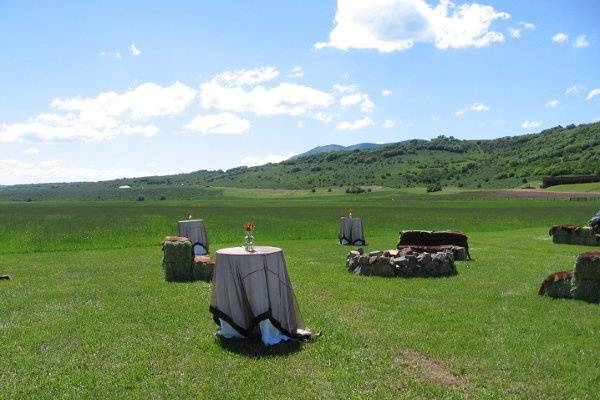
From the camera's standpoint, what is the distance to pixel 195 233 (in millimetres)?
26422

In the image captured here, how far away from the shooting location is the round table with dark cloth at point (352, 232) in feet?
103

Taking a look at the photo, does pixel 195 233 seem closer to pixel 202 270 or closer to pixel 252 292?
pixel 202 270

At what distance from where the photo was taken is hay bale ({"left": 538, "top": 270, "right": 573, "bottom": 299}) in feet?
48.6

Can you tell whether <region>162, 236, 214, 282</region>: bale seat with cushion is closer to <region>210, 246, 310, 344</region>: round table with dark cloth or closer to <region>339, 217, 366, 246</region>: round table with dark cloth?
<region>210, 246, 310, 344</region>: round table with dark cloth

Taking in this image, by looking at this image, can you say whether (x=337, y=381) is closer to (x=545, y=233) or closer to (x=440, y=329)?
(x=440, y=329)

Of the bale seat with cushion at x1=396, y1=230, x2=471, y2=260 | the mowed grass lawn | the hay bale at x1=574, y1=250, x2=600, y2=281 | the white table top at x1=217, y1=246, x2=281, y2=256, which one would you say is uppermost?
the white table top at x1=217, y1=246, x2=281, y2=256

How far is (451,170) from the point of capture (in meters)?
185

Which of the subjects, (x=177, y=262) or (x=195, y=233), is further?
(x=195, y=233)

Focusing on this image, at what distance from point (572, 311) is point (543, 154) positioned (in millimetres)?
184048

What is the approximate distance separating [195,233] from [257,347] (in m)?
16.3

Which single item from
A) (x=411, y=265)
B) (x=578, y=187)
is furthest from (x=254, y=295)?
(x=578, y=187)

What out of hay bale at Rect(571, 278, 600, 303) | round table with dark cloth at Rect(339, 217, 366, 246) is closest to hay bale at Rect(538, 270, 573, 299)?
hay bale at Rect(571, 278, 600, 303)

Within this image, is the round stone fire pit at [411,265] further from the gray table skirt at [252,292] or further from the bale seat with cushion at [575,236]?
the bale seat with cushion at [575,236]

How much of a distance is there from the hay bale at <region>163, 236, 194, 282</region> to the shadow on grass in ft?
26.4
